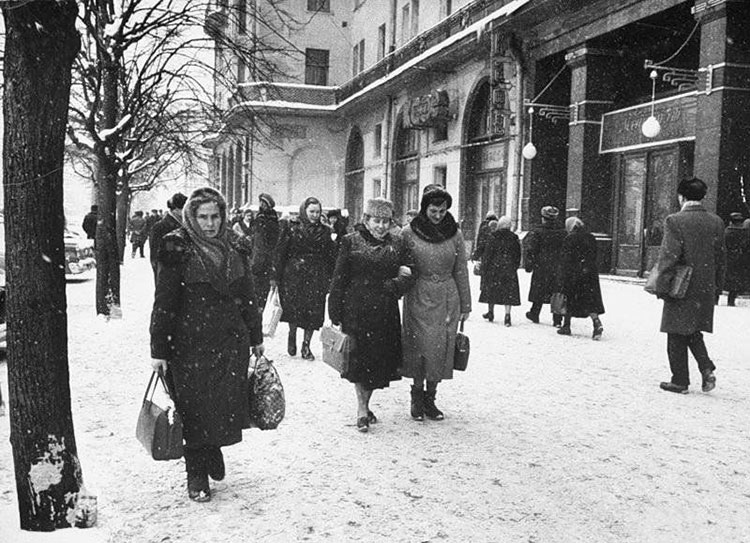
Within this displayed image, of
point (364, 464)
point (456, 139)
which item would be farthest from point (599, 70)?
point (364, 464)

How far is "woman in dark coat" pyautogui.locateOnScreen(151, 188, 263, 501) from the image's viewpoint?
422cm

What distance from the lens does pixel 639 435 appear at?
5949 millimetres

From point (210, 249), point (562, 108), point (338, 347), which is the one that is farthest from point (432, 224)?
point (562, 108)

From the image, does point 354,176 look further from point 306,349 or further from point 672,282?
point 672,282

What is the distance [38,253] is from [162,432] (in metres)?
1.07

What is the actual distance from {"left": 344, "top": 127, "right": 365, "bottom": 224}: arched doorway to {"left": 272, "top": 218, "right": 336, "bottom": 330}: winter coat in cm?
3008

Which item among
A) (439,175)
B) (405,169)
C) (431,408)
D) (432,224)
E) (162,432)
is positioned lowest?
(431,408)

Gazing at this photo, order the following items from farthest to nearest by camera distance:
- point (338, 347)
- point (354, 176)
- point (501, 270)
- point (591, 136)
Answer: point (354, 176) < point (591, 136) < point (501, 270) < point (338, 347)

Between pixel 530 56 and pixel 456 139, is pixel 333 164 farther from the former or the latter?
pixel 530 56

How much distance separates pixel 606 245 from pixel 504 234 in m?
8.09

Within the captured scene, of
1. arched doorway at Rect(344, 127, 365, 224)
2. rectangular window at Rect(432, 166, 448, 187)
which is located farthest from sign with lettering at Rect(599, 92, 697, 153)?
arched doorway at Rect(344, 127, 365, 224)

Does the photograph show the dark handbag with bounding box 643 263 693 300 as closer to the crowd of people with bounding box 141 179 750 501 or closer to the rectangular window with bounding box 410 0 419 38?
the crowd of people with bounding box 141 179 750 501

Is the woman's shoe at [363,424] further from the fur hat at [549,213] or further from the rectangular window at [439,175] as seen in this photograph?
the rectangular window at [439,175]

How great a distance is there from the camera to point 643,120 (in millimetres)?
18375
